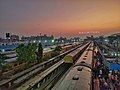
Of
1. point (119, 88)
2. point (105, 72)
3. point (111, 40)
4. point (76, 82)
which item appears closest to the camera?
point (76, 82)

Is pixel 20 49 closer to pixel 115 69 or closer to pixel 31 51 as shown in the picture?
pixel 31 51

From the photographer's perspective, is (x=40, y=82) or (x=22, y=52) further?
(x=22, y=52)

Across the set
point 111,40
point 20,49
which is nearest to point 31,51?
point 20,49

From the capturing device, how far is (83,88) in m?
13.8

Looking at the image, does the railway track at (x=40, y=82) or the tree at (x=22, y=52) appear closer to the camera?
the railway track at (x=40, y=82)

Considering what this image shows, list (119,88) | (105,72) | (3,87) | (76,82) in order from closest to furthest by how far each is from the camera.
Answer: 1. (76,82)
2. (3,87)
3. (119,88)
4. (105,72)

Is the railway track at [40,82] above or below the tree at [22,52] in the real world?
below

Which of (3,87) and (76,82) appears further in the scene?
(3,87)

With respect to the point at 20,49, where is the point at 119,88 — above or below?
below

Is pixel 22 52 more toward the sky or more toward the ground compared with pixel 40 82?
more toward the sky

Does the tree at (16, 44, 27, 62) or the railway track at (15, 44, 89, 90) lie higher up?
the tree at (16, 44, 27, 62)

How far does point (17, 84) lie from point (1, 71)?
627 cm

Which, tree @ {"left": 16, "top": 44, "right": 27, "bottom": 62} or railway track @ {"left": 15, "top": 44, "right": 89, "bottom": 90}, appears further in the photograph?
tree @ {"left": 16, "top": 44, "right": 27, "bottom": 62}

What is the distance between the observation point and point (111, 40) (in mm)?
139500
